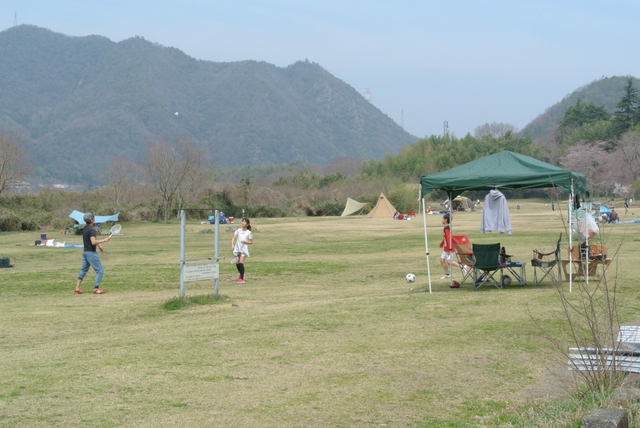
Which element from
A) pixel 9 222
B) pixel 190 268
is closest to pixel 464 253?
pixel 190 268

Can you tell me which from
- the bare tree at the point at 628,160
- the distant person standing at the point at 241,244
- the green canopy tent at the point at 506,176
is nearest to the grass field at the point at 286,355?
the distant person standing at the point at 241,244

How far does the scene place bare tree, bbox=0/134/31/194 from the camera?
53750mm

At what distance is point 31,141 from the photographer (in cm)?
18850

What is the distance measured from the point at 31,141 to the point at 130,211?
148534 mm

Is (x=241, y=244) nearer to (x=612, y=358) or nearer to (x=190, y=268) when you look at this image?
(x=190, y=268)

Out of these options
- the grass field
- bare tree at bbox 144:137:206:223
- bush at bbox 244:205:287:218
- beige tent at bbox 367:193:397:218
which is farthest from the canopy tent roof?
bush at bbox 244:205:287:218

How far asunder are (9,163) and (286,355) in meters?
51.9

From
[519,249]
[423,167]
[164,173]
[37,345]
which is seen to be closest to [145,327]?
[37,345]

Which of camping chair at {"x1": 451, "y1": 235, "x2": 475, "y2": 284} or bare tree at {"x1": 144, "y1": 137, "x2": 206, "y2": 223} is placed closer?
camping chair at {"x1": 451, "y1": 235, "x2": 475, "y2": 284}

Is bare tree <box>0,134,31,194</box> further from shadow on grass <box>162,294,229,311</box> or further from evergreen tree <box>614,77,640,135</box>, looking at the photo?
evergreen tree <box>614,77,640,135</box>

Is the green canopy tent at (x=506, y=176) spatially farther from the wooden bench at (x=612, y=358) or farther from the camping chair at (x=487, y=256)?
the wooden bench at (x=612, y=358)

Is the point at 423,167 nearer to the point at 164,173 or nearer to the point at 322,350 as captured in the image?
the point at 164,173

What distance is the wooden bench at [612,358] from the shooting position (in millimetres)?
5832

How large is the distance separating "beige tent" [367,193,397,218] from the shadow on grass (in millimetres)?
50736
